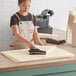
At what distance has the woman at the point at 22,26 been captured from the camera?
1825 mm

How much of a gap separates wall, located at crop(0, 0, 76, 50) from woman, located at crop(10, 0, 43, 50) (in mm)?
576

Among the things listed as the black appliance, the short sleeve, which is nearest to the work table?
the short sleeve

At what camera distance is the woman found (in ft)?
5.99

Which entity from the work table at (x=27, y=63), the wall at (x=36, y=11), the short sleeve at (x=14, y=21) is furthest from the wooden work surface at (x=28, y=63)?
the wall at (x=36, y=11)

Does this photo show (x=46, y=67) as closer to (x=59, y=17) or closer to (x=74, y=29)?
(x=74, y=29)

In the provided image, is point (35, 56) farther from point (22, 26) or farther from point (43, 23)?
point (43, 23)

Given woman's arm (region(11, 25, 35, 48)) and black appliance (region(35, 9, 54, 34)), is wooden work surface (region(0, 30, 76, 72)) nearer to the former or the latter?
woman's arm (region(11, 25, 35, 48))

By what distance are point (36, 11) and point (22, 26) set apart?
73cm

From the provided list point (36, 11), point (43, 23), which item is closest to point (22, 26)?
point (43, 23)

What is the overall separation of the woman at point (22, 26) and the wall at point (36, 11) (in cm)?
58

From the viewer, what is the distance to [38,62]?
1.55 metres

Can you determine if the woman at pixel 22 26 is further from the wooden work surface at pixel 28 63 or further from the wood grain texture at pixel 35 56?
the wooden work surface at pixel 28 63

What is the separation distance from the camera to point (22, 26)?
1.89m

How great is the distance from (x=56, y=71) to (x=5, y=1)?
1082 mm
